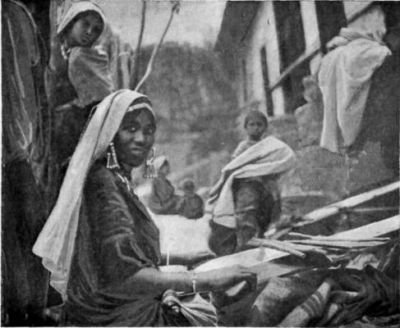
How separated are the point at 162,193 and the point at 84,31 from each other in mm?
1350

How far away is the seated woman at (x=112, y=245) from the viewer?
13.7 feet

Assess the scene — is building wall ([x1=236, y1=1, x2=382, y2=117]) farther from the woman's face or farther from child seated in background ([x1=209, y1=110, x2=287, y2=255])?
the woman's face

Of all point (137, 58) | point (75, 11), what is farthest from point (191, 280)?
point (75, 11)

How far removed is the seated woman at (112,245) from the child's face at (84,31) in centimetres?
50

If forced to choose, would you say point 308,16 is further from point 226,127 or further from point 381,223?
point 381,223

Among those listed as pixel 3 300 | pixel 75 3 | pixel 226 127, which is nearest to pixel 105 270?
pixel 3 300

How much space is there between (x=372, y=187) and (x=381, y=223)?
0.27m

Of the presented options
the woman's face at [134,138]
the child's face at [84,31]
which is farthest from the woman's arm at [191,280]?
the child's face at [84,31]

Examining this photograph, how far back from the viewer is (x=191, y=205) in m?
4.39

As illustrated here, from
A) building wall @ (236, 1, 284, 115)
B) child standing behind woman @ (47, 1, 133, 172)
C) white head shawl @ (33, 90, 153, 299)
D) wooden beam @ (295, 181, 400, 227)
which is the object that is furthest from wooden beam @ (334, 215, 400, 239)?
child standing behind woman @ (47, 1, 133, 172)

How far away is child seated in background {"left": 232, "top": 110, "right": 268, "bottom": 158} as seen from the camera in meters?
4.44

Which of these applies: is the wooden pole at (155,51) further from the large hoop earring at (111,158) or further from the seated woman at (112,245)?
the large hoop earring at (111,158)

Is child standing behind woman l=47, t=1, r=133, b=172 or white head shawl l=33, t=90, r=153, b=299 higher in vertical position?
child standing behind woman l=47, t=1, r=133, b=172

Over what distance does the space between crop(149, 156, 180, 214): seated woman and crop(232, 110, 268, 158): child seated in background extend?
52 cm
